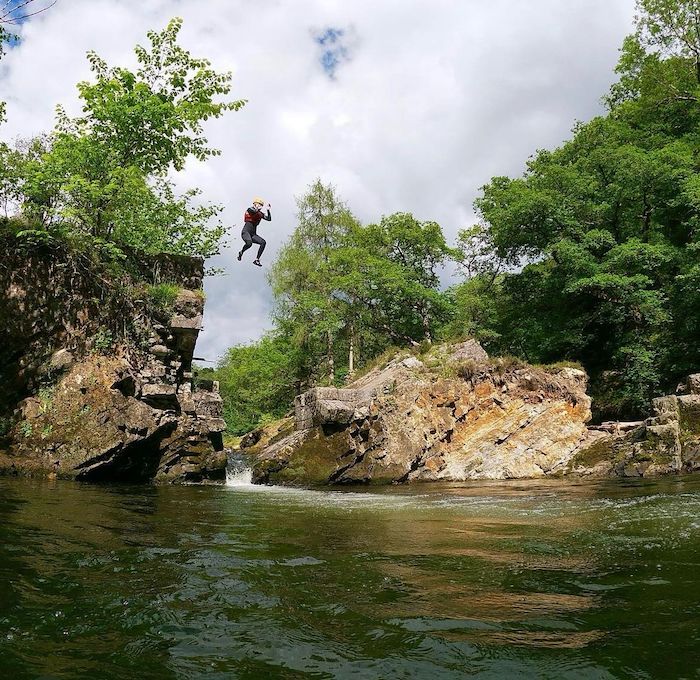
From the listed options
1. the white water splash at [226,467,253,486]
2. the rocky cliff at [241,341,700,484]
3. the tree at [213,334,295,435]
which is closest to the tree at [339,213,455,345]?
the tree at [213,334,295,435]

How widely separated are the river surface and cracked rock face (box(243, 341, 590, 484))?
10.8 m

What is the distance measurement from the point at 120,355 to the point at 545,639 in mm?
14705

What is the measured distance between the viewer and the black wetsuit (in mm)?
15891

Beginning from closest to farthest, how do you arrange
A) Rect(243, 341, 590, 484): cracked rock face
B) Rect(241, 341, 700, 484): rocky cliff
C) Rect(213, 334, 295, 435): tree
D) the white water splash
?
Rect(241, 341, 700, 484): rocky cliff, Rect(243, 341, 590, 484): cracked rock face, the white water splash, Rect(213, 334, 295, 435): tree

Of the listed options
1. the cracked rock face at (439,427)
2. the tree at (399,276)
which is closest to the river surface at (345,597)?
the cracked rock face at (439,427)

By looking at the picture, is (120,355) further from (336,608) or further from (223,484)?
(336,608)

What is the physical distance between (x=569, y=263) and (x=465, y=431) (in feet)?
34.3

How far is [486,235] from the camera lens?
109 feet

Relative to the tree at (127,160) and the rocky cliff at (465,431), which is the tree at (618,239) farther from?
the tree at (127,160)

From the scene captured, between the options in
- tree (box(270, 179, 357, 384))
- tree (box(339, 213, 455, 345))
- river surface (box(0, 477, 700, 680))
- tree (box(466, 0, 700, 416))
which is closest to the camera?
river surface (box(0, 477, 700, 680))

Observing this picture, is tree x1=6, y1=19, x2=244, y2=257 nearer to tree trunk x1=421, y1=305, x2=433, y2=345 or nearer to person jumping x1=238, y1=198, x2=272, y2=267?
person jumping x1=238, y1=198, x2=272, y2=267

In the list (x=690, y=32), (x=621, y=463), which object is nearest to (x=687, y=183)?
(x=690, y=32)

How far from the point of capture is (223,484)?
16.4 metres

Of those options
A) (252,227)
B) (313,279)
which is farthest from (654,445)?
(313,279)
